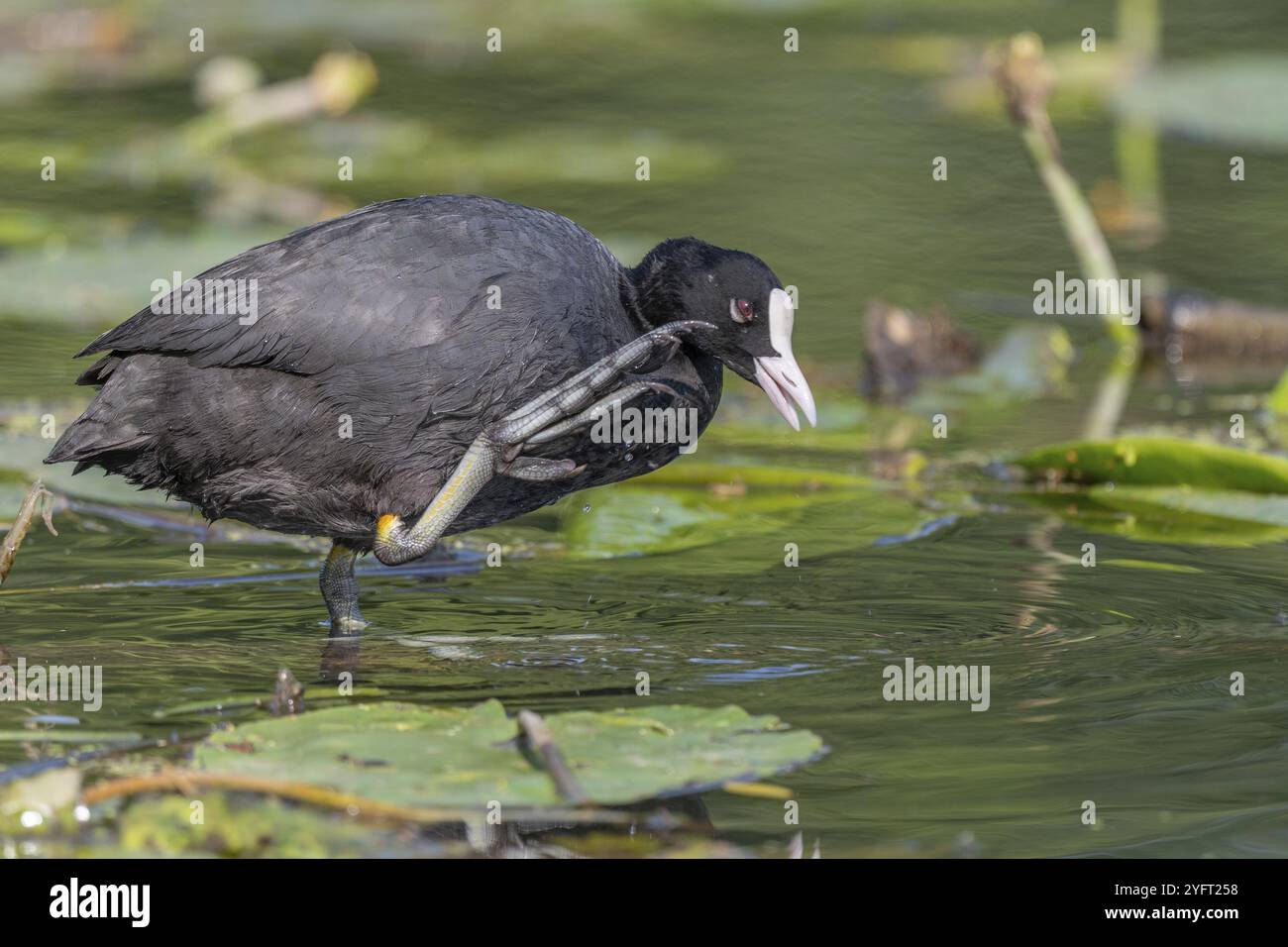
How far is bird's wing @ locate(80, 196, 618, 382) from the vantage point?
5000 mm

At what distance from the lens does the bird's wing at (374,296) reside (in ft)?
16.4

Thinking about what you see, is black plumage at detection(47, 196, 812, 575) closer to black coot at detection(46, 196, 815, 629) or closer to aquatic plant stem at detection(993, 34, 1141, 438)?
black coot at detection(46, 196, 815, 629)

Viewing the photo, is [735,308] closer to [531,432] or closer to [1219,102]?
[531,432]

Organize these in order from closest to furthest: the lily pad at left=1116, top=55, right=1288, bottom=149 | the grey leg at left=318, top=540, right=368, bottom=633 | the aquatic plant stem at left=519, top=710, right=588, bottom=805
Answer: the aquatic plant stem at left=519, top=710, right=588, bottom=805 → the grey leg at left=318, top=540, right=368, bottom=633 → the lily pad at left=1116, top=55, right=1288, bottom=149

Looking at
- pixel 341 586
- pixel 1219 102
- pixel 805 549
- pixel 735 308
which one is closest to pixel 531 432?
pixel 735 308

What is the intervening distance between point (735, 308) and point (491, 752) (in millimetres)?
1848

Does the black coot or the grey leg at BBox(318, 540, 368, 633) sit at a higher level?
the black coot

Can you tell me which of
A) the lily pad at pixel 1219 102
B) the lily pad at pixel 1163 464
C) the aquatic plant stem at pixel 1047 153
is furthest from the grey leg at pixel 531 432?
the lily pad at pixel 1219 102

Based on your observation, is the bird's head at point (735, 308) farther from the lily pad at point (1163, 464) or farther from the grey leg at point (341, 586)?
the lily pad at point (1163, 464)

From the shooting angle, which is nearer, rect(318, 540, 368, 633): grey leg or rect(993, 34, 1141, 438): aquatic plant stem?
rect(318, 540, 368, 633): grey leg

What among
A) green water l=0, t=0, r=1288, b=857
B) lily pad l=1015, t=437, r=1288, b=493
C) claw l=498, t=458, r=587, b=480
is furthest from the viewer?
lily pad l=1015, t=437, r=1288, b=493

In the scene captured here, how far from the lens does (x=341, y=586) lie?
5562 mm

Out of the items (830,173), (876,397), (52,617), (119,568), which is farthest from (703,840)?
(830,173)

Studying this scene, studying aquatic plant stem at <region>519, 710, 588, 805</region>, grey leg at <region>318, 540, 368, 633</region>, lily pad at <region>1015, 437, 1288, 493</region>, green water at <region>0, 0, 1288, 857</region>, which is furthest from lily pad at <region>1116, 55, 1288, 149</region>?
aquatic plant stem at <region>519, 710, 588, 805</region>
